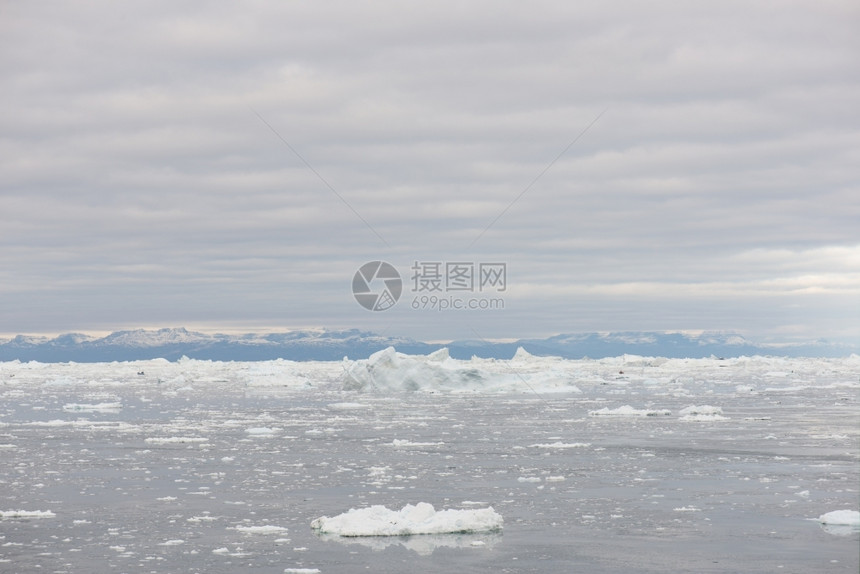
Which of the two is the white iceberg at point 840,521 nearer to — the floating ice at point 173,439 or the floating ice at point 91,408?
the floating ice at point 173,439

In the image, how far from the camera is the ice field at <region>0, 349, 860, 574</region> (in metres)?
11.0

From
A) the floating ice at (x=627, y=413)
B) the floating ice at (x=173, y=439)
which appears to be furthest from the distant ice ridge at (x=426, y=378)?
the floating ice at (x=173, y=439)

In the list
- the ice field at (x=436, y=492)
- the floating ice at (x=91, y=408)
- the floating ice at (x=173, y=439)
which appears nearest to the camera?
the ice field at (x=436, y=492)

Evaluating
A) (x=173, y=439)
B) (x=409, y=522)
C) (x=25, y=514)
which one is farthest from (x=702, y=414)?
(x=25, y=514)

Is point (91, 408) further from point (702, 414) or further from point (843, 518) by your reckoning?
point (843, 518)

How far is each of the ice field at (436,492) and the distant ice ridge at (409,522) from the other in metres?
0.03

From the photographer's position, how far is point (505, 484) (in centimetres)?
1652

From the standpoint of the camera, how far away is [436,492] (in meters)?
15.6

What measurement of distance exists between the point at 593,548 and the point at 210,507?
19.8 ft

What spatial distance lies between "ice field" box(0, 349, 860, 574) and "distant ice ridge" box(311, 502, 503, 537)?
0.03 m

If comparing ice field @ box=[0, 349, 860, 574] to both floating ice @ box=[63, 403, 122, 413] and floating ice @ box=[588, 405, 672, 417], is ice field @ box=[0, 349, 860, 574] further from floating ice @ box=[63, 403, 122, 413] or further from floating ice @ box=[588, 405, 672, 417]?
floating ice @ box=[63, 403, 122, 413]

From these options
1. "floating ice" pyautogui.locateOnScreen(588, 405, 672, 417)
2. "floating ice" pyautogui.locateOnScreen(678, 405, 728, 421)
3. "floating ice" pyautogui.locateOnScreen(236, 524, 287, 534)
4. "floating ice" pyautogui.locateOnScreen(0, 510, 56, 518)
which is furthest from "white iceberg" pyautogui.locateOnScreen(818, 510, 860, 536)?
"floating ice" pyautogui.locateOnScreen(588, 405, 672, 417)

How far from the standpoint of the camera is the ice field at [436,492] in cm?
1095

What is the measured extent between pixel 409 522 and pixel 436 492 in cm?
312
